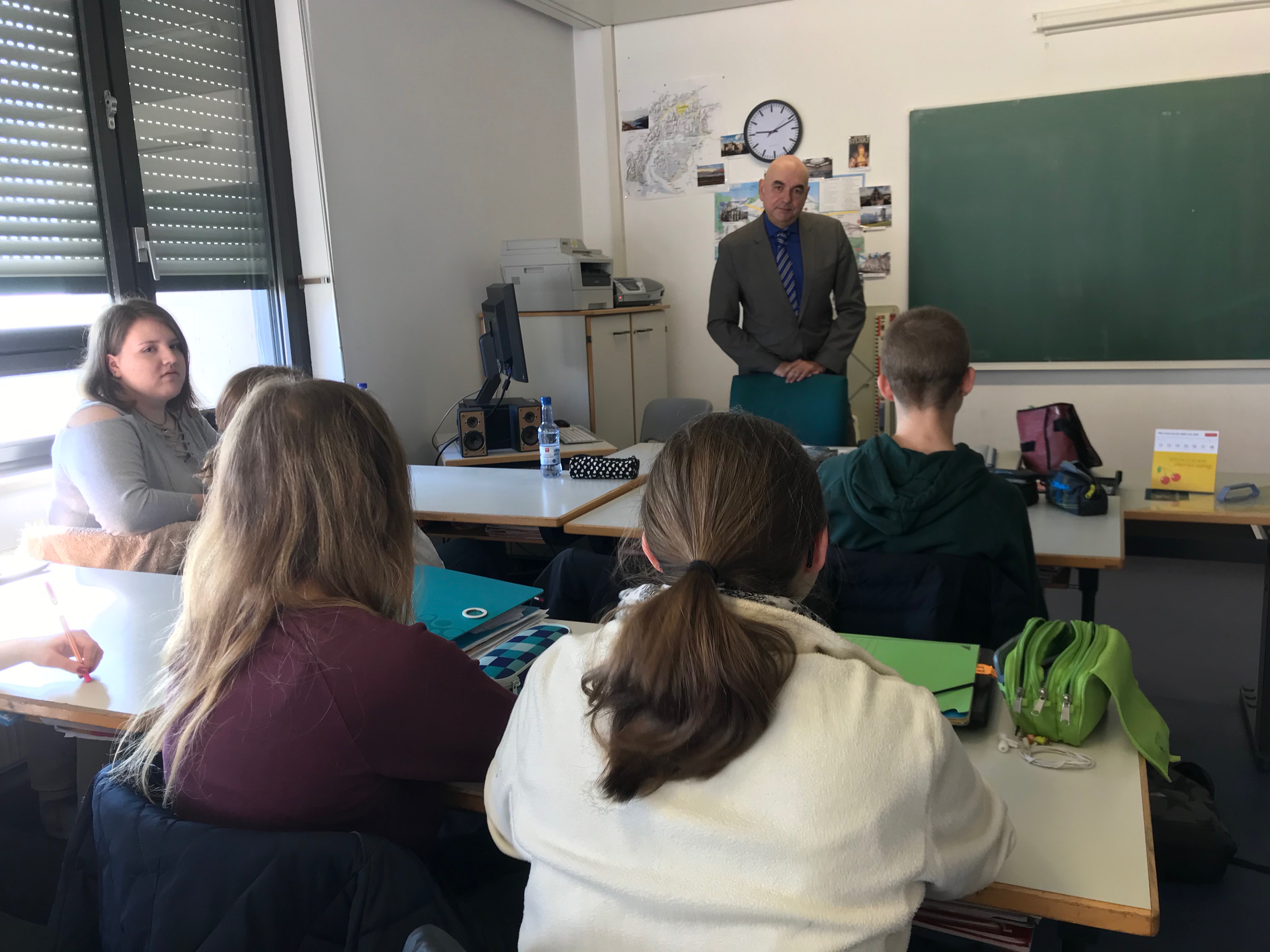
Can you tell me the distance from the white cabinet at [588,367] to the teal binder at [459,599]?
2764 millimetres

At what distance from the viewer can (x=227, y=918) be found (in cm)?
88

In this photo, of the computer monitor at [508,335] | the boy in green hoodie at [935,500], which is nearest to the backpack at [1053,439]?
the boy in green hoodie at [935,500]

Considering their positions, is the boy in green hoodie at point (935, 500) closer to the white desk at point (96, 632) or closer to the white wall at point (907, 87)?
the white desk at point (96, 632)

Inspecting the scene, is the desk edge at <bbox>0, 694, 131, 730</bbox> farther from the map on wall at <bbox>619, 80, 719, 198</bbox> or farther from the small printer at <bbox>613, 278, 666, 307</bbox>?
the map on wall at <bbox>619, 80, 719, 198</bbox>

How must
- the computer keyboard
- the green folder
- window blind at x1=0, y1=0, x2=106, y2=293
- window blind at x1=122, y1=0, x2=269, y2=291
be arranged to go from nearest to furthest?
the green folder → window blind at x1=0, y1=0, x2=106, y2=293 → window blind at x1=122, y1=0, x2=269, y2=291 → the computer keyboard

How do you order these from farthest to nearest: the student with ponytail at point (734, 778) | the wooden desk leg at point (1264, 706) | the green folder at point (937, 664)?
the wooden desk leg at point (1264, 706) → the green folder at point (937, 664) → the student with ponytail at point (734, 778)

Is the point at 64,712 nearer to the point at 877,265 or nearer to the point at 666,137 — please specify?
the point at 877,265

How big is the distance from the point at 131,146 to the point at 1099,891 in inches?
136

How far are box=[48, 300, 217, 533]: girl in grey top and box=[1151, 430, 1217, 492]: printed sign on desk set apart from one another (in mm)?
2655

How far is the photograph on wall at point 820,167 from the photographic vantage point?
195 inches

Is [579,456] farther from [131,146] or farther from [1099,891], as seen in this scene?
[1099,891]

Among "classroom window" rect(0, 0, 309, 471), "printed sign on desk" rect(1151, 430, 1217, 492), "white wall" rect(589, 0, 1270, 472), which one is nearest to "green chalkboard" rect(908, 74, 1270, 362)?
"white wall" rect(589, 0, 1270, 472)

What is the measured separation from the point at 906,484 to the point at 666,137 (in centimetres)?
403

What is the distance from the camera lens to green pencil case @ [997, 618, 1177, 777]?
119 centimetres
